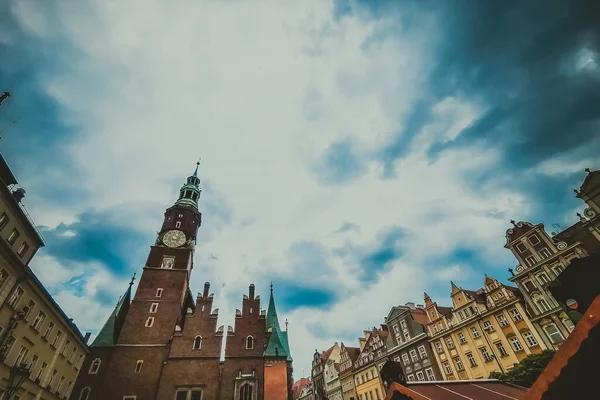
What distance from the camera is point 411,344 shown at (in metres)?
45.3

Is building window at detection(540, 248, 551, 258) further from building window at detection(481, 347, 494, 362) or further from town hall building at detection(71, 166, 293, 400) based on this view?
town hall building at detection(71, 166, 293, 400)

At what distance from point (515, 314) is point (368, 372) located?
2910 centimetres

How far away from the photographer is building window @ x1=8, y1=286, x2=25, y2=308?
1929 cm

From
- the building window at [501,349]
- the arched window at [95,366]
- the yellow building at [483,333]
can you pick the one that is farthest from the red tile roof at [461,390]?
the building window at [501,349]

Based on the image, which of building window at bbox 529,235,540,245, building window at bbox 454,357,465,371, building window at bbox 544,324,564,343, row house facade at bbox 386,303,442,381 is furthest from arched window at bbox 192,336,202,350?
building window at bbox 529,235,540,245

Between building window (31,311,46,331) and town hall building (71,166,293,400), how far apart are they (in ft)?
27.7

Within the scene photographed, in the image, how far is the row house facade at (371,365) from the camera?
49531 millimetres

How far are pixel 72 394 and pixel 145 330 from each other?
7.41 metres

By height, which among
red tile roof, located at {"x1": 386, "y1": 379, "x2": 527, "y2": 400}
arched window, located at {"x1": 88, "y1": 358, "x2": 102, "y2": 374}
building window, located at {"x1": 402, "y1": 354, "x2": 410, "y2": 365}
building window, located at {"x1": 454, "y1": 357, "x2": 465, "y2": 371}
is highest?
building window, located at {"x1": 402, "y1": 354, "x2": 410, "y2": 365}

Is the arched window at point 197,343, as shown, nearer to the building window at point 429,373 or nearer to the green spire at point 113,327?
the green spire at point 113,327

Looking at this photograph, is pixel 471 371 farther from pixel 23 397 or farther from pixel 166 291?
pixel 23 397

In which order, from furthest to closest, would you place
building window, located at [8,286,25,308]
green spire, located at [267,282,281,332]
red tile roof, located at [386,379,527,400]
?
green spire, located at [267,282,281,332]
building window, located at [8,286,25,308]
red tile roof, located at [386,379,527,400]

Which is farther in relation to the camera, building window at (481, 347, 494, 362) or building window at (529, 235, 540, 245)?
building window at (481, 347, 494, 362)

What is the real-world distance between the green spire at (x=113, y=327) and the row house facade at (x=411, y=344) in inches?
1476
